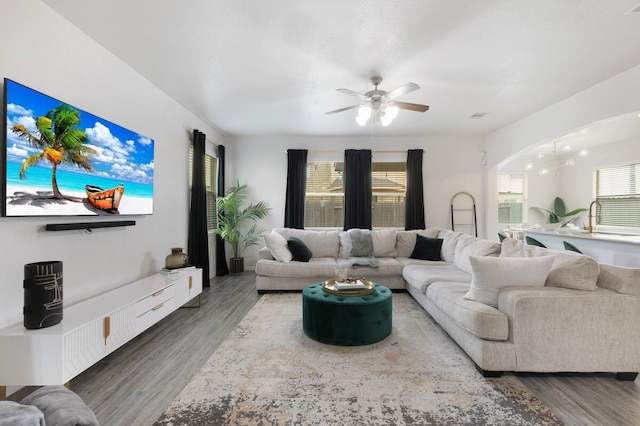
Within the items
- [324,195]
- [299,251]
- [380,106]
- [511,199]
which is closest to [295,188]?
[324,195]

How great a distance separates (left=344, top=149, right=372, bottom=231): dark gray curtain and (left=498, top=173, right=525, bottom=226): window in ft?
12.0

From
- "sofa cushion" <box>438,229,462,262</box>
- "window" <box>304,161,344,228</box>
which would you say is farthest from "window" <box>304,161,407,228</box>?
"sofa cushion" <box>438,229,462,262</box>

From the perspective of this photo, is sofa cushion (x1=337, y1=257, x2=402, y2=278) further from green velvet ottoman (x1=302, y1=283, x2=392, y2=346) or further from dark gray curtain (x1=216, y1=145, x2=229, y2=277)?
dark gray curtain (x1=216, y1=145, x2=229, y2=277)

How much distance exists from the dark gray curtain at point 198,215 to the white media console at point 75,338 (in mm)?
1675

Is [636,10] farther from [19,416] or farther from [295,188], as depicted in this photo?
[295,188]

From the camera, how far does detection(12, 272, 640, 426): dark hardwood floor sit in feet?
5.72

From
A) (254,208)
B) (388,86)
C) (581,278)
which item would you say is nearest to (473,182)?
(388,86)

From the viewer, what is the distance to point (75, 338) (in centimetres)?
179

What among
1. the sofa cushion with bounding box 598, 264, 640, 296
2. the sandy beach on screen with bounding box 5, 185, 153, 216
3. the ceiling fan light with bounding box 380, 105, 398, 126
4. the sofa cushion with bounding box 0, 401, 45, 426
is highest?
the ceiling fan light with bounding box 380, 105, 398, 126

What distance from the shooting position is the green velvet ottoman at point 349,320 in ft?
8.52

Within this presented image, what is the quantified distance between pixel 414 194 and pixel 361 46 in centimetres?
373

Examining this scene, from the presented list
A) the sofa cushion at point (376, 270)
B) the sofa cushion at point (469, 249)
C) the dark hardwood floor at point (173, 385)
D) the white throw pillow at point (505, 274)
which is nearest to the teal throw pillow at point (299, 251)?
the sofa cushion at point (376, 270)

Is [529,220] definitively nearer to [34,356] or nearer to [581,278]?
[581,278]

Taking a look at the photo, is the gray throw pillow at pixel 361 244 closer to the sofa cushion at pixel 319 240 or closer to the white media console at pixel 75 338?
the sofa cushion at pixel 319 240
